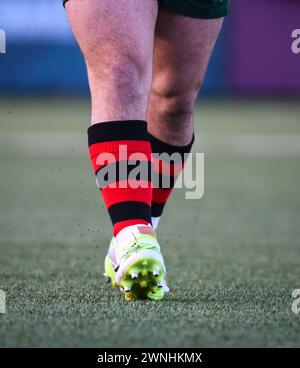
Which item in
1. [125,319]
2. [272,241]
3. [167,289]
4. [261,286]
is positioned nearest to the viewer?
[125,319]

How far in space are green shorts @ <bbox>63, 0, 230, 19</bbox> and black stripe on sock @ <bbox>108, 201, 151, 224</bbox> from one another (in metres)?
0.51

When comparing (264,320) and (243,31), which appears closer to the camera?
(264,320)

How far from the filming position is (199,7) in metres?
2.24

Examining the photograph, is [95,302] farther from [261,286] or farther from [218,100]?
[218,100]

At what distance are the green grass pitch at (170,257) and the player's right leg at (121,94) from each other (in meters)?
0.20

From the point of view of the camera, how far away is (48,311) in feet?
6.25

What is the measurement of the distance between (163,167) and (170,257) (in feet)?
1.56

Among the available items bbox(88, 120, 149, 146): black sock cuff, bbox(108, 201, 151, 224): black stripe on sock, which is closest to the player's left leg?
bbox(88, 120, 149, 146): black sock cuff

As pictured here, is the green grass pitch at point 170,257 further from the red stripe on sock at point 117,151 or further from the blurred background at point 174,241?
the red stripe on sock at point 117,151

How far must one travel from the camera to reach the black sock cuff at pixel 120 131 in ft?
6.62
